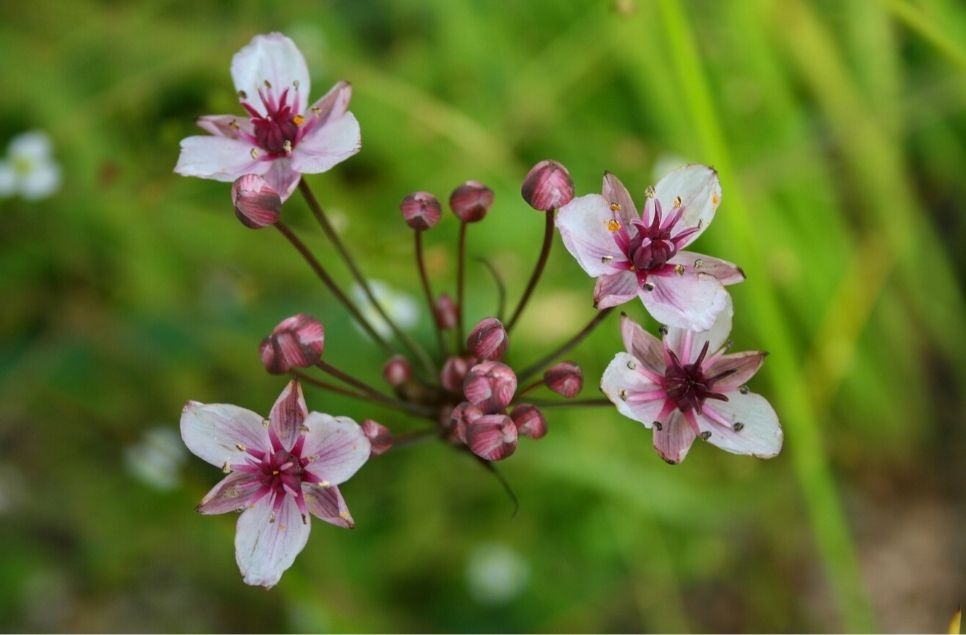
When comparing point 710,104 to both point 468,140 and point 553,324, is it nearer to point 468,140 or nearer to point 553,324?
point 468,140

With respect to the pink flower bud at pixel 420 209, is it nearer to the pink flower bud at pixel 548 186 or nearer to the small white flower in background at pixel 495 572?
the pink flower bud at pixel 548 186

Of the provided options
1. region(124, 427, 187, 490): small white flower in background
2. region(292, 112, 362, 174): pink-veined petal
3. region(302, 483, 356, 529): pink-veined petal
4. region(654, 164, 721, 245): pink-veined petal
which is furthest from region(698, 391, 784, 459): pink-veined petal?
region(124, 427, 187, 490): small white flower in background

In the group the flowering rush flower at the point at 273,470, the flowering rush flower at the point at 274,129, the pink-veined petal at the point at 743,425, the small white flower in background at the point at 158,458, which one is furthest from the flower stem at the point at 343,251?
the small white flower in background at the point at 158,458

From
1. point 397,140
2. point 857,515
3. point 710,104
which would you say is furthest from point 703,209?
point 857,515

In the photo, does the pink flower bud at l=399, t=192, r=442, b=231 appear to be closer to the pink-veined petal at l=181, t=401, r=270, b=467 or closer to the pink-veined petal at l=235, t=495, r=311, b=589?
the pink-veined petal at l=181, t=401, r=270, b=467

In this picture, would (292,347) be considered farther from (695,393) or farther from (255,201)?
(695,393)
